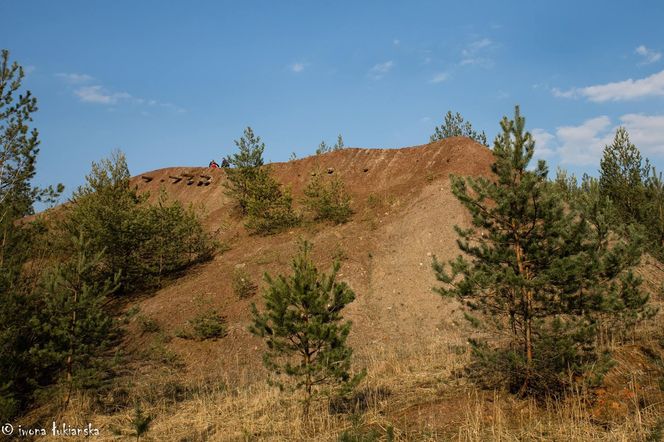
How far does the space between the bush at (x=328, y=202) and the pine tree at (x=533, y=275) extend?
18282mm

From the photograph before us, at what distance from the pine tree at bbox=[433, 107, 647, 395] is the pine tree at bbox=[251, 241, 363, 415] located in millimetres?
2205

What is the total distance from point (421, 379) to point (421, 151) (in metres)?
26.7

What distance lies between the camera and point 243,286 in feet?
65.0

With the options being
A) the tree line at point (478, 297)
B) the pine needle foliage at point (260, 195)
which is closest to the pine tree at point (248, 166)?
the pine needle foliage at point (260, 195)

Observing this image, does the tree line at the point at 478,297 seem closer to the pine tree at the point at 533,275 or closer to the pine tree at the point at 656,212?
the pine tree at the point at 533,275

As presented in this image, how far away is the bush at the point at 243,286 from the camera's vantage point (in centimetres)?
1969

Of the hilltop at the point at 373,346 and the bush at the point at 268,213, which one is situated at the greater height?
the bush at the point at 268,213

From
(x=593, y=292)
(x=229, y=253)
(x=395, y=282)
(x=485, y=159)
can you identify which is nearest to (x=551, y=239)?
(x=593, y=292)

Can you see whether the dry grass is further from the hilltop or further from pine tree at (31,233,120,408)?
pine tree at (31,233,120,408)

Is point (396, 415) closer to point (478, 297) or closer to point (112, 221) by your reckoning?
point (478, 297)

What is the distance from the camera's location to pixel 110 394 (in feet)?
38.4

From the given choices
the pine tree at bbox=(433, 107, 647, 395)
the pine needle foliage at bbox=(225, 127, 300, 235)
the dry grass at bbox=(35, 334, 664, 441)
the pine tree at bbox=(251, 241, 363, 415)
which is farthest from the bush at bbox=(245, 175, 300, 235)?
the pine tree at bbox=(433, 107, 647, 395)

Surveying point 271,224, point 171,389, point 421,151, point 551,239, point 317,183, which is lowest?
point 171,389

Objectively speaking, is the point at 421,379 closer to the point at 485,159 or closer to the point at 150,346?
the point at 150,346
